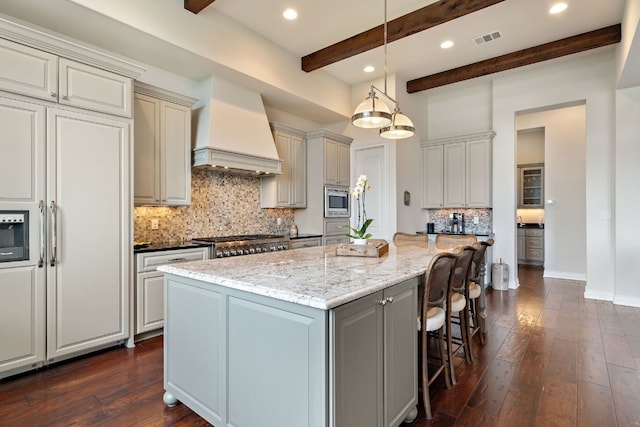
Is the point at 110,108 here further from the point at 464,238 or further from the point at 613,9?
the point at 613,9

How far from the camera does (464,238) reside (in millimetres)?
3510

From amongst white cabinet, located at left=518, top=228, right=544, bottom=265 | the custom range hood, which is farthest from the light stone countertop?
white cabinet, located at left=518, top=228, right=544, bottom=265

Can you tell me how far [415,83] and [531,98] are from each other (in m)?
1.81

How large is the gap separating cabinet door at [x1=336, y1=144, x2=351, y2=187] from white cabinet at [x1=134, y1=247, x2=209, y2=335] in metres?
3.02

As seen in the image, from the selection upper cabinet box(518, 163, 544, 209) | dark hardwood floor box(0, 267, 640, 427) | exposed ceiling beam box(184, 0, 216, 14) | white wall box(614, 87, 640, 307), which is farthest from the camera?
upper cabinet box(518, 163, 544, 209)

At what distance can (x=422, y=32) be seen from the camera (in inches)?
164

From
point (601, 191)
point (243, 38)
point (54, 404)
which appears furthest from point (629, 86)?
point (54, 404)

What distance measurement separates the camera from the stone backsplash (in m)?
5.88

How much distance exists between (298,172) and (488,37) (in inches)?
124

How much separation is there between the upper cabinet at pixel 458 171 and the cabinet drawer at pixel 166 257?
4.30 meters

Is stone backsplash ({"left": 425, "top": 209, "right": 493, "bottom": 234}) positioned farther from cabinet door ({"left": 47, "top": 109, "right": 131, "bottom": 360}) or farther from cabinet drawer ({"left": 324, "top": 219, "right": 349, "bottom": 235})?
cabinet door ({"left": 47, "top": 109, "right": 131, "bottom": 360})

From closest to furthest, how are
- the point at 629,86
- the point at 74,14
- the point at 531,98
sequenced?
the point at 74,14 → the point at 629,86 → the point at 531,98

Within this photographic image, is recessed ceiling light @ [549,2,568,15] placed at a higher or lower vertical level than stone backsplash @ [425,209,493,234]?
higher

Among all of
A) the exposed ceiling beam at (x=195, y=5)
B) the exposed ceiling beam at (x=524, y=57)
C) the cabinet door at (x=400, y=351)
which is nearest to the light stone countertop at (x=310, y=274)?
the cabinet door at (x=400, y=351)
